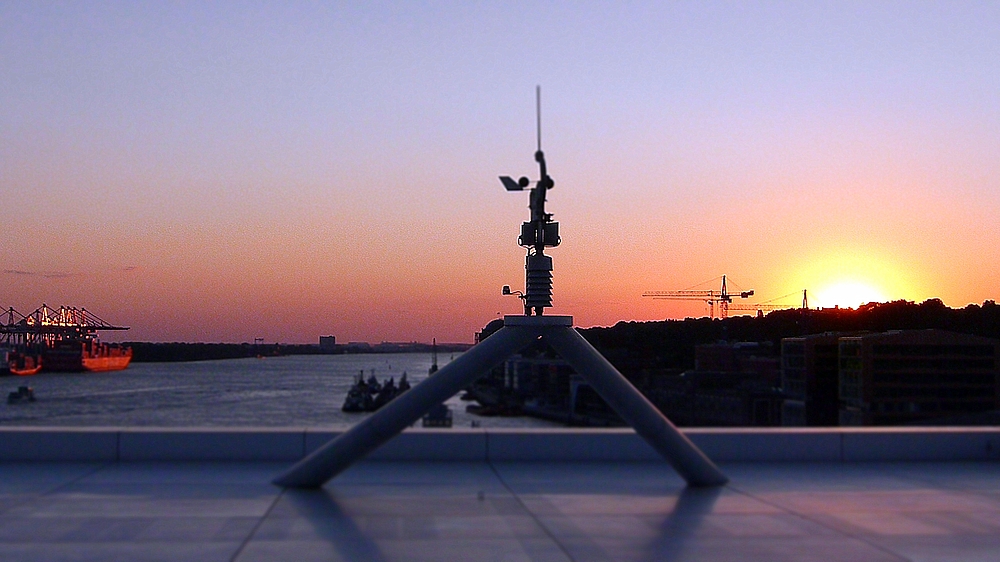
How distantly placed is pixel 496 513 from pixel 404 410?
1.08 metres

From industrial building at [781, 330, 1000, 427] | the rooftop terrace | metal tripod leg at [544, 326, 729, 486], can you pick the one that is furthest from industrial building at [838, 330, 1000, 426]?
metal tripod leg at [544, 326, 729, 486]

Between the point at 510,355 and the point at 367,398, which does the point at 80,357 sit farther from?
the point at 510,355

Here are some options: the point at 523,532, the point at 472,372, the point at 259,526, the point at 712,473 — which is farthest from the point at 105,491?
the point at 712,473

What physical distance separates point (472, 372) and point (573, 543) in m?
1.94

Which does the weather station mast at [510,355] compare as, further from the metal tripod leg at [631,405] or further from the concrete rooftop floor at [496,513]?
the concrete rooftop floor at [496,513]

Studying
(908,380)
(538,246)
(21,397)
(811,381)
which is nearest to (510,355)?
(538,246)

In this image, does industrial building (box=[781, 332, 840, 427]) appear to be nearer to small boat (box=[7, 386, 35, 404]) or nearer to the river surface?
the river surface

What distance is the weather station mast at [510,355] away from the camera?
7.04 meters

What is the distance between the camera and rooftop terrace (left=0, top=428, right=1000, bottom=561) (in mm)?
5465

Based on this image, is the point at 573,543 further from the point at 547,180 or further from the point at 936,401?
the point at 936,401

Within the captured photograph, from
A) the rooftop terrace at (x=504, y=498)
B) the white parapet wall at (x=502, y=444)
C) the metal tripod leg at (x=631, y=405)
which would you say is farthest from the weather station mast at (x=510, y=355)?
the white parapet wall at (x=502, y=444)

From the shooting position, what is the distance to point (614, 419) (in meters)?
46.9

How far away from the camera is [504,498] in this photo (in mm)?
7078

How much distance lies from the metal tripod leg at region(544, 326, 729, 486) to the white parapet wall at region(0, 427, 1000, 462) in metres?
1.38
